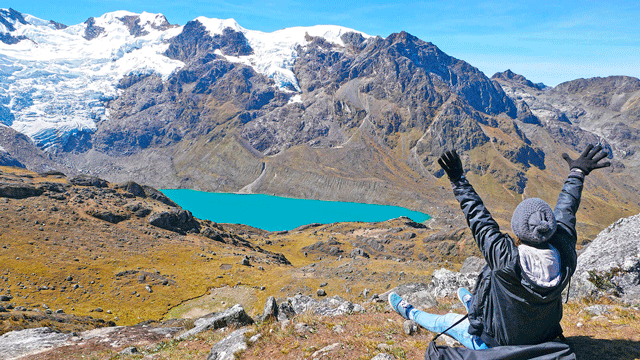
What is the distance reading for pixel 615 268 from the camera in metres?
13.0

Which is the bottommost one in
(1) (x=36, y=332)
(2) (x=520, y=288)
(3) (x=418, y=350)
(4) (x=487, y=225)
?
(1) (x=36, y=332)

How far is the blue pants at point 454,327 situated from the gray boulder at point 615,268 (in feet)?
25.7

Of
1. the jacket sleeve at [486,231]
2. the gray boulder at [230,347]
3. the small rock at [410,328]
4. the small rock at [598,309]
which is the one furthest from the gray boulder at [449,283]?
the jacket sleeve at [486,231]

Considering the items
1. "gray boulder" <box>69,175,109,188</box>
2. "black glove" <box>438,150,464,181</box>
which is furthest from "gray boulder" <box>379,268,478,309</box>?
"gray boulder" <box>69,175,109,188</box>

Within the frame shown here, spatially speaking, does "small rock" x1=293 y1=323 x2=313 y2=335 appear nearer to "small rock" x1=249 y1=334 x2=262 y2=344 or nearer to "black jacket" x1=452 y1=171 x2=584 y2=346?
"small rock" x1=249 y1=334 x2=262 y2=344

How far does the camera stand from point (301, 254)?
376 feet

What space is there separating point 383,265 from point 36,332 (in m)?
40.8

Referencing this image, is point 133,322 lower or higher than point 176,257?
lower

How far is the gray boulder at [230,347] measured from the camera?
10062mm

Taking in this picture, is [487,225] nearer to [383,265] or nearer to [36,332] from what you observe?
[36,332]

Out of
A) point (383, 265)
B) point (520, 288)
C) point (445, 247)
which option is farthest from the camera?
point (445, 247)

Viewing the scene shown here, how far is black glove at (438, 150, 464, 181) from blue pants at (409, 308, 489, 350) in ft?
10.8

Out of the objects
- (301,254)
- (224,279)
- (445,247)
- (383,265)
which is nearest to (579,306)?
(383,265)

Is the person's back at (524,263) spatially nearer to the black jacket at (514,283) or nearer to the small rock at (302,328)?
the black jacket at (514,283)
